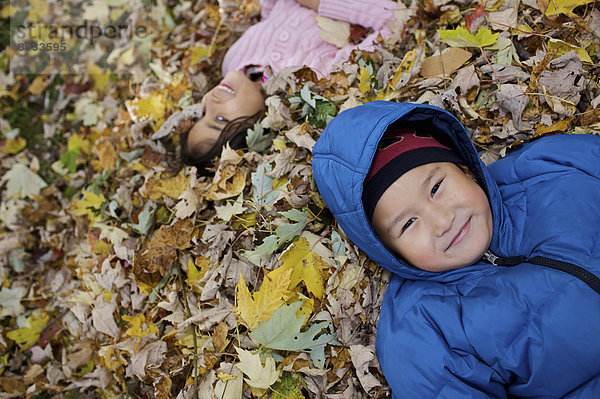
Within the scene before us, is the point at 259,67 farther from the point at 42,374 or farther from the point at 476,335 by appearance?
the point at 42,374

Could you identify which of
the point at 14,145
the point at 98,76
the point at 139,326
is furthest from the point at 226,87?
the point at 14,145

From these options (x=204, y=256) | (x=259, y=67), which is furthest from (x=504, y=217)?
(x=259, y=67)

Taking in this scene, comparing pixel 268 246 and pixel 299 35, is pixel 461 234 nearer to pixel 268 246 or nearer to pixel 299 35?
pixel 268 246

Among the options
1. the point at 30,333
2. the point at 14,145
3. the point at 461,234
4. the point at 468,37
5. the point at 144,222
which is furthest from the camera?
the point at 14,145

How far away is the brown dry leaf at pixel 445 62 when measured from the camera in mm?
2595

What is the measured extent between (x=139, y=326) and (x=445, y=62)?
2.54 meters

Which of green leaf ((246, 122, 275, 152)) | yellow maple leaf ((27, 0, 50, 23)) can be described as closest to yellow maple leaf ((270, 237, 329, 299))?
green leaf ((246, 122, 275, 152))

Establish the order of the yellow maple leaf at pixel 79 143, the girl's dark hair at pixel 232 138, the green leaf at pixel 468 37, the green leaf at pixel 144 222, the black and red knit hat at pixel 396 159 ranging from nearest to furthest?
1. the black and red knit hat at pixel 396 159
2. the green leaf at pixel 468 37
3. the green leaf at pixel 144 222
4. the girl's dark hair at pixel 232 138
5. the yellow maple leaf at pixel 79 143

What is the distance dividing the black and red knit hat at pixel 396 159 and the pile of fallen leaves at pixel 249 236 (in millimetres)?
411

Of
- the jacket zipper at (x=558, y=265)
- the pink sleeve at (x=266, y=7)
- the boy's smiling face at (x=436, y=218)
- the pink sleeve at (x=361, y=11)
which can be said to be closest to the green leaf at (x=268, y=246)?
the boy's smiling face at (x=436, y=218)

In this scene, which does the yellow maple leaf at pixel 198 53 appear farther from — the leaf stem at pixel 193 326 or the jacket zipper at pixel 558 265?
the jacket zipper at pixel 558 265

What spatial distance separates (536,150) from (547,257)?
622mm

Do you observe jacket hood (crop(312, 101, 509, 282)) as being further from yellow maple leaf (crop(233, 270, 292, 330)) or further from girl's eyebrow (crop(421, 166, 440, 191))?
yellow maple leaf (crop(233, 270, 292, 330))

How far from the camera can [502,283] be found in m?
2.01
